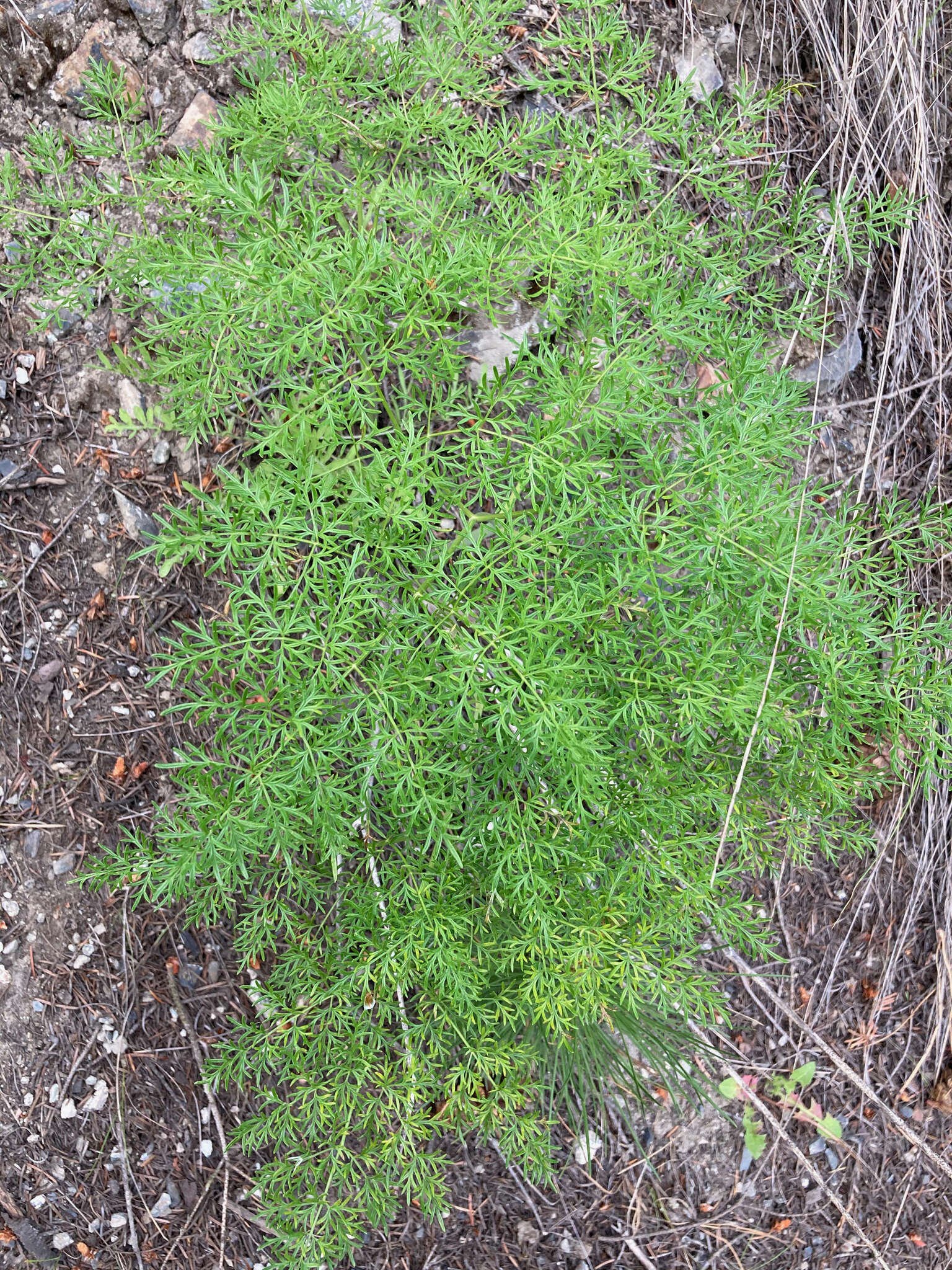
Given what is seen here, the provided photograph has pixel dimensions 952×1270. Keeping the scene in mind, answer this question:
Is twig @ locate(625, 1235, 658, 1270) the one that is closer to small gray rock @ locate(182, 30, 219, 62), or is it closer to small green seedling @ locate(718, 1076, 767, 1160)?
small green seedling @ locate(718, 1076, 767, 1160)

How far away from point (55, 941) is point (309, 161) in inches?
86.0

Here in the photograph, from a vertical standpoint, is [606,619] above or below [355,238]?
below

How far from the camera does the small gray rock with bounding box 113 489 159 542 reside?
2.69m

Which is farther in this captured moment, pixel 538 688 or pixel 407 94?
pixel 407 94

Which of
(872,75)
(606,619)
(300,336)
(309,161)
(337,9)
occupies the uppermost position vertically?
(337,9)

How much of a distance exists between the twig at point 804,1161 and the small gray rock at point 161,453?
2.40 metres

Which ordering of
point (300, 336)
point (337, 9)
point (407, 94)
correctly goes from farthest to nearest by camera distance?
point (407, 94), point (337, 9), point (300, 336)

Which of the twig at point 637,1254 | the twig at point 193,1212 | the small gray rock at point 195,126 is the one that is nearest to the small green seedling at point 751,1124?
the twig at point 637,1254

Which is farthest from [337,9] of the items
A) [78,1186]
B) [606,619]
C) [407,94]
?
[78,1186]

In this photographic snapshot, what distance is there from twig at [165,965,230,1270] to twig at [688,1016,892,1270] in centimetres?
148

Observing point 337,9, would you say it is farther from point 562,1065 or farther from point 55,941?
point 562,1065

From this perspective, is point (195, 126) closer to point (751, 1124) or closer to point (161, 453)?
point (161, 453)

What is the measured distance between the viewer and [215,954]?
2.73 meters

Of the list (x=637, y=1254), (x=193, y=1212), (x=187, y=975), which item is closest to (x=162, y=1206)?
(x=193, y=1212)
